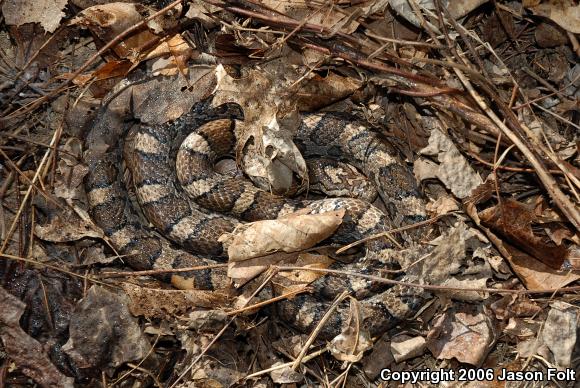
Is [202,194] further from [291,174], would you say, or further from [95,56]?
[95,56]

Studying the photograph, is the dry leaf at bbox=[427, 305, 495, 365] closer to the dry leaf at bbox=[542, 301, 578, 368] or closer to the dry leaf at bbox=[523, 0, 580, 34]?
the dry leaf at bbox=[542, 301, 578, 368]

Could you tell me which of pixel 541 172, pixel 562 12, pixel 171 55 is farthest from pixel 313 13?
pixel 541 172

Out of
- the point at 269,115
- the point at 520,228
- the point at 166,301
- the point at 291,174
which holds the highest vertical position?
the point at 269,115

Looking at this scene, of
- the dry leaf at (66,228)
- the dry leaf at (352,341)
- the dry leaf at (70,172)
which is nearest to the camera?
the dry leaf at (352,341)

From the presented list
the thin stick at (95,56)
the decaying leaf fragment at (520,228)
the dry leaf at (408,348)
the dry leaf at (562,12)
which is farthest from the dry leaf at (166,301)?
the dry leaf at (562,12)

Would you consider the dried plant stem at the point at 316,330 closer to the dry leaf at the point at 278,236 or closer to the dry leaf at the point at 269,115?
the dry leaf at the point at 278,236
